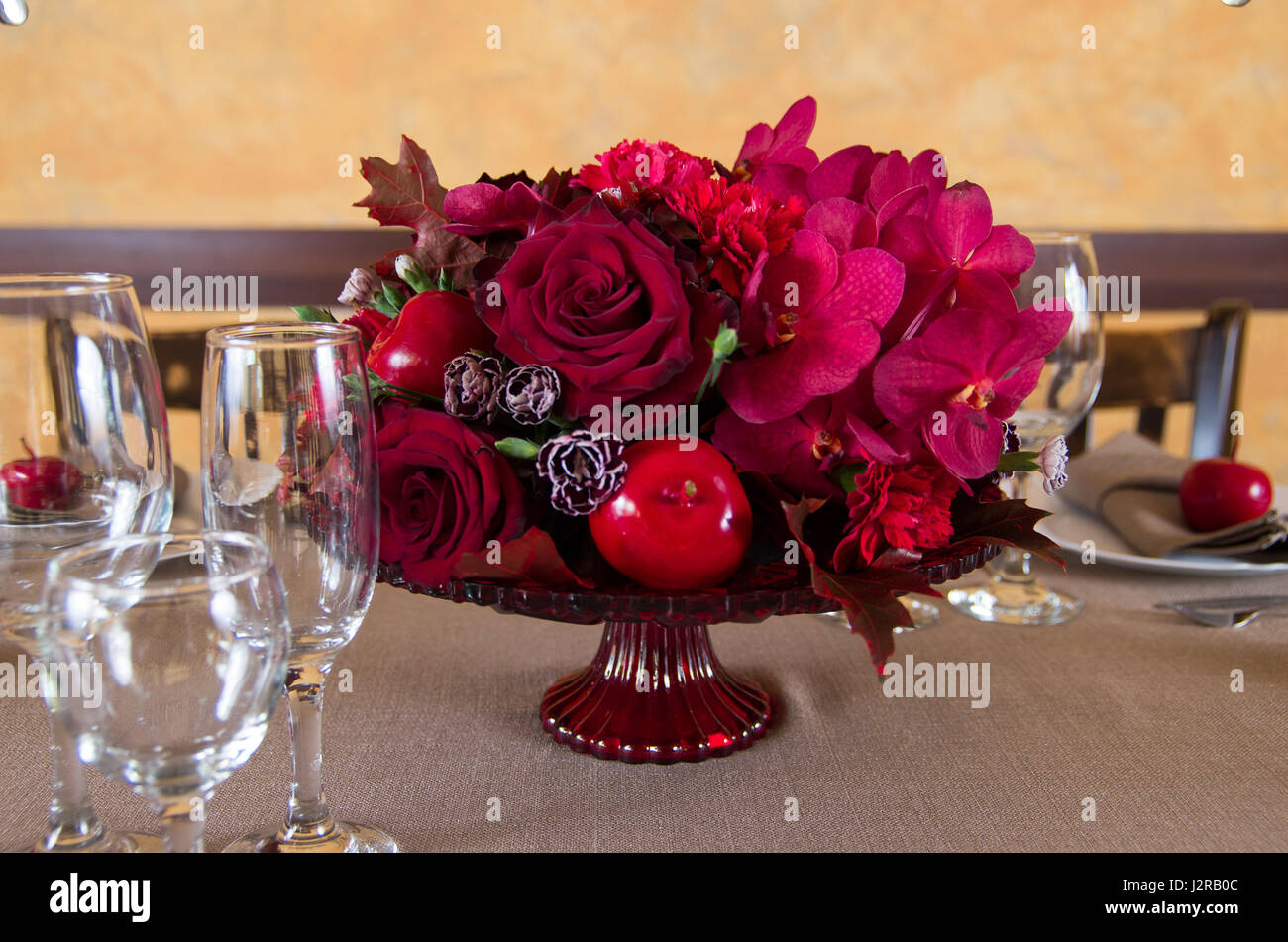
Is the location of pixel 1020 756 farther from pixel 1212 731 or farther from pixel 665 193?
pixel 665 193

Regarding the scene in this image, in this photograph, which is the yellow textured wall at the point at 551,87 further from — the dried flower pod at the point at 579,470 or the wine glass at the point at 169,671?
the wine glass at the point at 169,671

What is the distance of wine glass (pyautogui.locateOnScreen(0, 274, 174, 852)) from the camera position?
1.69 feet

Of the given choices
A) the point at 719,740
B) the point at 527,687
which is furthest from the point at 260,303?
the point at 719,740

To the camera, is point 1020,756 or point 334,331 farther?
point 1020,756

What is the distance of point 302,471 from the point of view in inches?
19.6

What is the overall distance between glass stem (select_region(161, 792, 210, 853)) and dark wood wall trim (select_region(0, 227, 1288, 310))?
6.02 feet

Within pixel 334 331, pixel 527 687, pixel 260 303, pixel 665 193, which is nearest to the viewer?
pixel 334 331

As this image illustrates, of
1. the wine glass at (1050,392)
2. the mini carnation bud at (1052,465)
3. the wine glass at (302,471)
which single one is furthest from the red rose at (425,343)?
the wine glass at (1050,392)

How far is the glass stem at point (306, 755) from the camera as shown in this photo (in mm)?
526

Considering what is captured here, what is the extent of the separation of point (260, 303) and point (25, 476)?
176cm

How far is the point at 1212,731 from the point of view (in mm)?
679

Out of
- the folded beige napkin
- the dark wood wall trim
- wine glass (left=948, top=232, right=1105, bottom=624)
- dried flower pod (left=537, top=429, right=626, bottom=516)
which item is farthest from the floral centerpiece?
the dark wood wall trim

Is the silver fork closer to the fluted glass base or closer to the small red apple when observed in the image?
the fluted glass base
